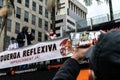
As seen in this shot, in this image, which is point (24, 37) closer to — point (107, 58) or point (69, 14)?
point (107, 58)

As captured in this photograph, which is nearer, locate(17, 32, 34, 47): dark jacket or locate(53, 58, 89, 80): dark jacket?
locate(53, 58, 89, 80): dark jacket

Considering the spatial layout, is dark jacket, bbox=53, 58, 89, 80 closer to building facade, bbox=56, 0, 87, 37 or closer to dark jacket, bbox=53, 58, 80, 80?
dark jacket, bbox=53, 58, 80, 80

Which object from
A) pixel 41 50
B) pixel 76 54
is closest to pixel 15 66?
pixel 41 50

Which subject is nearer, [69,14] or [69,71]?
[69,71]

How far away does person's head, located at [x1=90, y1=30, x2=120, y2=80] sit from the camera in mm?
1166

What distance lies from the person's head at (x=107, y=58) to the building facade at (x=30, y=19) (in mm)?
61719

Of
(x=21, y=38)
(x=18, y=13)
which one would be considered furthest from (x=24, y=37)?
(x=18, y=13)

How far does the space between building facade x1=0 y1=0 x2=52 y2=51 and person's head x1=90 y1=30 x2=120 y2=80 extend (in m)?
61.7

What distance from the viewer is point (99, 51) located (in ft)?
4.00

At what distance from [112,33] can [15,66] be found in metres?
14.6

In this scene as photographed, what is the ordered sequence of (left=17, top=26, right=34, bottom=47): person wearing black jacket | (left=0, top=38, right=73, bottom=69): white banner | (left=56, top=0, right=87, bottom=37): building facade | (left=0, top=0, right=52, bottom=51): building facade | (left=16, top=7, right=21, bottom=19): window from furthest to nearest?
(left=56, top=0, right=87, bottom=37): building facade < (left=16, top=7, right=21, bottom=19): window < (left=0, top=0, right=52, bottom=51): building facade < (left=17, top=26, right=34, bottom=47): person wearing black jacket < (left=0, top=38, right=73, bottom=69): white banner

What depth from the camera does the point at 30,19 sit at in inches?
2881

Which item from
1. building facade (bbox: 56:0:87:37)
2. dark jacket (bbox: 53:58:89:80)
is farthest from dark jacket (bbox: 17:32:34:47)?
building facade (bbox: 56:0:87:37)

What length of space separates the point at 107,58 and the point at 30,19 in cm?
7239
